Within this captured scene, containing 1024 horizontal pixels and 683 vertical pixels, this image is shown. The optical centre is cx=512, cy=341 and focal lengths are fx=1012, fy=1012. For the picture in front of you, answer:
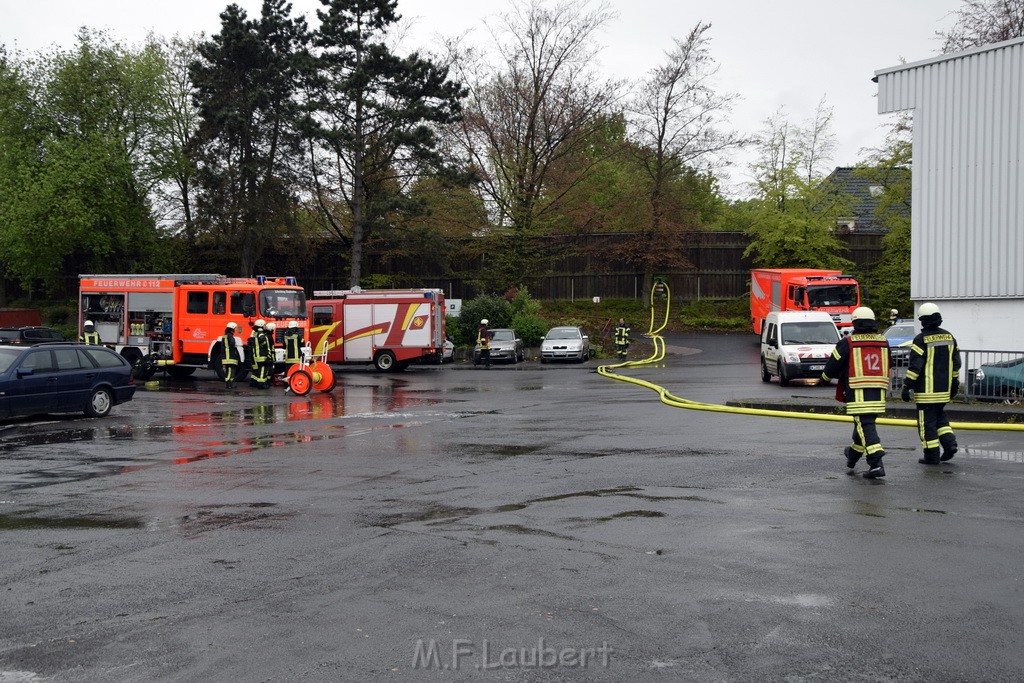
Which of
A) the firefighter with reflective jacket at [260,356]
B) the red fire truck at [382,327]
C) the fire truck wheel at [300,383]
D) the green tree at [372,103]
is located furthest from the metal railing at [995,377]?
the green tree at [372,103]

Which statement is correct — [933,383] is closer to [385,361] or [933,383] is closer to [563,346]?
[385,361]

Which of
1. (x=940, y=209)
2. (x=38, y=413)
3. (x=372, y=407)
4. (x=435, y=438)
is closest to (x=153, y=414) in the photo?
(x=38, y=413)

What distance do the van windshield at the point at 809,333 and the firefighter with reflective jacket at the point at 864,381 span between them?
1507 centimetres

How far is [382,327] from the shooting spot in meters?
36.5

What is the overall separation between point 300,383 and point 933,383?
17089 millimetres

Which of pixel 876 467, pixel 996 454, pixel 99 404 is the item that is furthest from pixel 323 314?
pixel 876 467

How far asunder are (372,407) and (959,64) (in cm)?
1471

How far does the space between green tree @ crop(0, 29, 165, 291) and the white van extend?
36.1 m

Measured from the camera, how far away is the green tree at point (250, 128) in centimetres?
4716

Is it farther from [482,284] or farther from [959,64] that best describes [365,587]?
[482,284]

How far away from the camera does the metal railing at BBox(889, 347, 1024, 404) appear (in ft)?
57.3

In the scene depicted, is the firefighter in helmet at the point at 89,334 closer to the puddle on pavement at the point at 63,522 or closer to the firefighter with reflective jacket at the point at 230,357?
the firefighter with reflective jacket at the point at 230,357

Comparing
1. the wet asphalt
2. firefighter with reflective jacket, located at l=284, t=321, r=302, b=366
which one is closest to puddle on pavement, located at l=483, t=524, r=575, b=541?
the wet asphalt

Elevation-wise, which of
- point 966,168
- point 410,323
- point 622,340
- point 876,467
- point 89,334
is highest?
point 966,168
